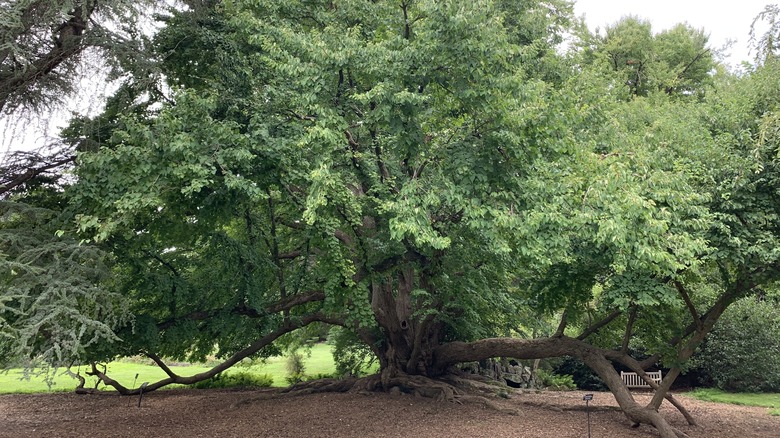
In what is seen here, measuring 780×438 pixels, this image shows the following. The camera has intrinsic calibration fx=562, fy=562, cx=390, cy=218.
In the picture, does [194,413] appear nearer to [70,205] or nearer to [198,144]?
[70,205]

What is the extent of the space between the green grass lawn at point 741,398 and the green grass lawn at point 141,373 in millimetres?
11539

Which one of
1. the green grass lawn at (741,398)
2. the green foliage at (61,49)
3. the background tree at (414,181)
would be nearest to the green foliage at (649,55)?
the green grass lawn at (741,398)

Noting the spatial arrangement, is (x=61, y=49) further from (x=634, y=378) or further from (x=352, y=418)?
(x=634, y=378)

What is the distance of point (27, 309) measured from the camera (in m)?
6.46

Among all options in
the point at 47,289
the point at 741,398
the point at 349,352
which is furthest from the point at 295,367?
the point at 47,289

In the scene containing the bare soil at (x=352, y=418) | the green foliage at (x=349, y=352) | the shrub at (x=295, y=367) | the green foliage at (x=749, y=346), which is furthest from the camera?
the shrub at (x=295, y=367)

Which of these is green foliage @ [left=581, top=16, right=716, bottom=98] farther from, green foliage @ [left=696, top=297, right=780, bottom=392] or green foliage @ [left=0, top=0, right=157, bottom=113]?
green foliage @ [left=0, top=0, right=157, bottom=113]

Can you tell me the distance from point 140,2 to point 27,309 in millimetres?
4303

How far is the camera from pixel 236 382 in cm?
1733

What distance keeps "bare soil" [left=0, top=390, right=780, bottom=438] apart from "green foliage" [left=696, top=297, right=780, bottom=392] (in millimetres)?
2694

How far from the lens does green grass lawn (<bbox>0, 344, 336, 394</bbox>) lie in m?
17.5

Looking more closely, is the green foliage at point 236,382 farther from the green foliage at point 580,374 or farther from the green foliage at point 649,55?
the green foliage at point 649,55

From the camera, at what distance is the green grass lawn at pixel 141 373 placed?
57.5ft

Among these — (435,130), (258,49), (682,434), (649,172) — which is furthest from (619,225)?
(258,49)
